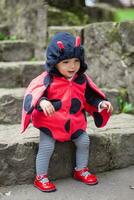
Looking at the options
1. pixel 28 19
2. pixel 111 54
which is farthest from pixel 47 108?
pixel 28 19

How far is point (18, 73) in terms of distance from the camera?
461 cm

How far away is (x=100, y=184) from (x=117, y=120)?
2.59 feet

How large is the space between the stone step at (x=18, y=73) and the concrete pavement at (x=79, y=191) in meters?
1.42

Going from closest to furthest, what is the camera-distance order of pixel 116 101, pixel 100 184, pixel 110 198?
pixel 110 198, pixel 100 184, pixel 116 101

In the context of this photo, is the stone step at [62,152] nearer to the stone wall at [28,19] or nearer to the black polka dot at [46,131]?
the black polka dot at [46,131]

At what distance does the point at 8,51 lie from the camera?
217 inches

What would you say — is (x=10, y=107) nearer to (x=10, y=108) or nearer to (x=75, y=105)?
(x=10, y=108)

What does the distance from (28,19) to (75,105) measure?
3.02 m

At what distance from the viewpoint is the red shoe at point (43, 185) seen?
3254 mm

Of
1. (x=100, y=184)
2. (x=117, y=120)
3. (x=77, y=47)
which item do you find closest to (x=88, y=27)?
(x=117, y=120)

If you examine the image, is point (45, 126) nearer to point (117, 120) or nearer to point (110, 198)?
point (110, 198)

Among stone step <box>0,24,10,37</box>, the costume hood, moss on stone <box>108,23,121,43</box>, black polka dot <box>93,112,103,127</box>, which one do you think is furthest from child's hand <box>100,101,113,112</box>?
stone step <box>0,24,10,37</box>

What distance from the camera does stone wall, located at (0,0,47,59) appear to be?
226 inches

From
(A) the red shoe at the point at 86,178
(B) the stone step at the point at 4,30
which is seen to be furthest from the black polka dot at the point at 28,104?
(B) the stone step at the point at 4,30
